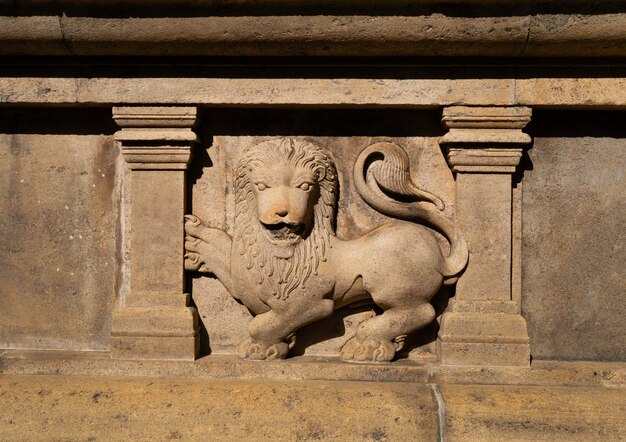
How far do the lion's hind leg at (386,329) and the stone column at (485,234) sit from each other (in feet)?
0.38

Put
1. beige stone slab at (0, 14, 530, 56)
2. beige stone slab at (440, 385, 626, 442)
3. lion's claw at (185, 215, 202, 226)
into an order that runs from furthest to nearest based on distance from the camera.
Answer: lion's claw at (185, 215, 202, 226)
beige stone slab at (0, 14, 530, 56)
beige stone slab at (440, 385, 626, 442)

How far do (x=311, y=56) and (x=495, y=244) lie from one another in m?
1.17

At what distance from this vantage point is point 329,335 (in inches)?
121

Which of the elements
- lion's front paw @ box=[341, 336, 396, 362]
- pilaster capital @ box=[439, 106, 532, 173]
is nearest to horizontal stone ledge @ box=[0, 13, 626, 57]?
pilaster capital @ box=[439, 106, 532, 173]

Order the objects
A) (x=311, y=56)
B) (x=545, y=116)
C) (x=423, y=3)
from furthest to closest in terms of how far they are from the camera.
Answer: (x=545, y=116) < (x=311, y=56) < (x=423, y=3)

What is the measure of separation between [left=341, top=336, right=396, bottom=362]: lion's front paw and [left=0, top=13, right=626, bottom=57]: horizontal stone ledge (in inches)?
50.0

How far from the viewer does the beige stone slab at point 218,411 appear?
2598 mm

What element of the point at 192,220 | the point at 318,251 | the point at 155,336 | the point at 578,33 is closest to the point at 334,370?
the point at 318,251

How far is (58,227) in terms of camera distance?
313 cm

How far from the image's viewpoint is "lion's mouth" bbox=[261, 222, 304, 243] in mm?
2838

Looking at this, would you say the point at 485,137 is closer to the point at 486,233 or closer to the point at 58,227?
the point at 486,233

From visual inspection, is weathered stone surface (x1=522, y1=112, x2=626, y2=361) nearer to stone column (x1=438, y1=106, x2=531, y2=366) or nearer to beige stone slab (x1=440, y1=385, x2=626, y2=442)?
stone column (x1=438, y1=106, x2=531, y2=366)

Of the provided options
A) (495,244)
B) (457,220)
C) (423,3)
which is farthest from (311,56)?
(495,244)

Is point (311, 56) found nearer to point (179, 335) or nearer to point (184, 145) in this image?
point (184, 145)
